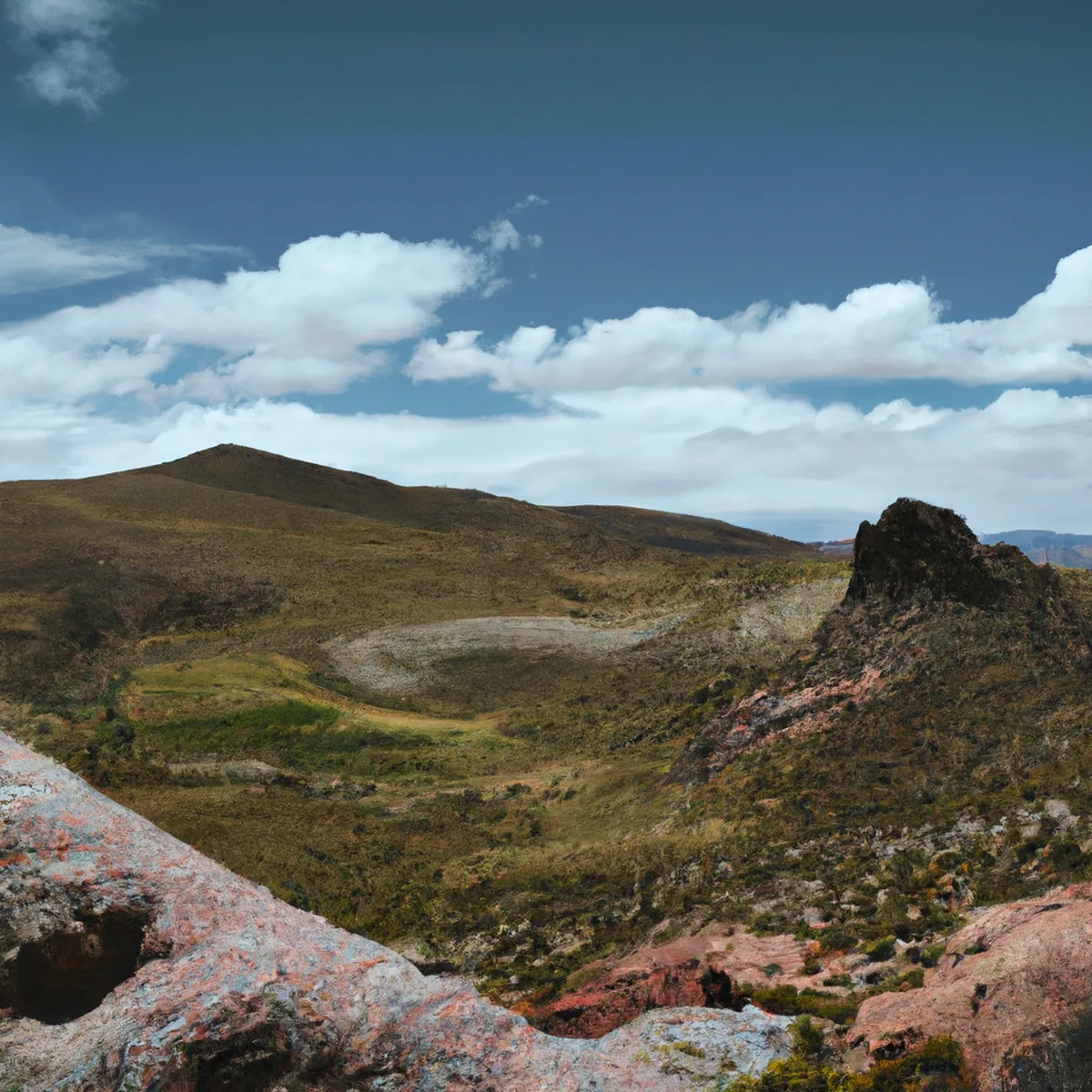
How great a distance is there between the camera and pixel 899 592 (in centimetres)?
2442

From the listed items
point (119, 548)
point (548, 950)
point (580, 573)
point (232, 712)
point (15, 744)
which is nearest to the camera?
point (15, 744)

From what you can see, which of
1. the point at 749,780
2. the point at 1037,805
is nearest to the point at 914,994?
the point at 1037,805

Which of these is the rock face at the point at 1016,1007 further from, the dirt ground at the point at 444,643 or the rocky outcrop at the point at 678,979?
the dirt ground at the point at 444,643

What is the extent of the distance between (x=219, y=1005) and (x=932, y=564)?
2182 cm

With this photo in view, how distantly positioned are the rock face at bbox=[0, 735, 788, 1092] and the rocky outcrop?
1245mm

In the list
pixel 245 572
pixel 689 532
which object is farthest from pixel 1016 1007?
pixel 689 532

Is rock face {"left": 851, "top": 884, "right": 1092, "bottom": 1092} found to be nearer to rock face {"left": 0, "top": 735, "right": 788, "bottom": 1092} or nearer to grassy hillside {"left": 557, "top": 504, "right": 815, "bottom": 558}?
rock face {"left": 0, "top": 735, "right": 788, "bottom": 1092}

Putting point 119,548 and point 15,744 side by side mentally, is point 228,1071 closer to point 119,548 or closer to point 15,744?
point 15,744

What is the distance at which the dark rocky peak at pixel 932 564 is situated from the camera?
22.4 meters

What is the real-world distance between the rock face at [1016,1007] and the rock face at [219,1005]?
1119 millimetres

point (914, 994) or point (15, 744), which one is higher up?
point (15, 744)

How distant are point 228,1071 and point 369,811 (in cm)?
1882

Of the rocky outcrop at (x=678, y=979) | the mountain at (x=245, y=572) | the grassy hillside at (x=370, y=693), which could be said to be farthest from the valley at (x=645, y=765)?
the mountain at (x=245, y=572)

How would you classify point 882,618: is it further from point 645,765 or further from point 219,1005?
point 219,1005
